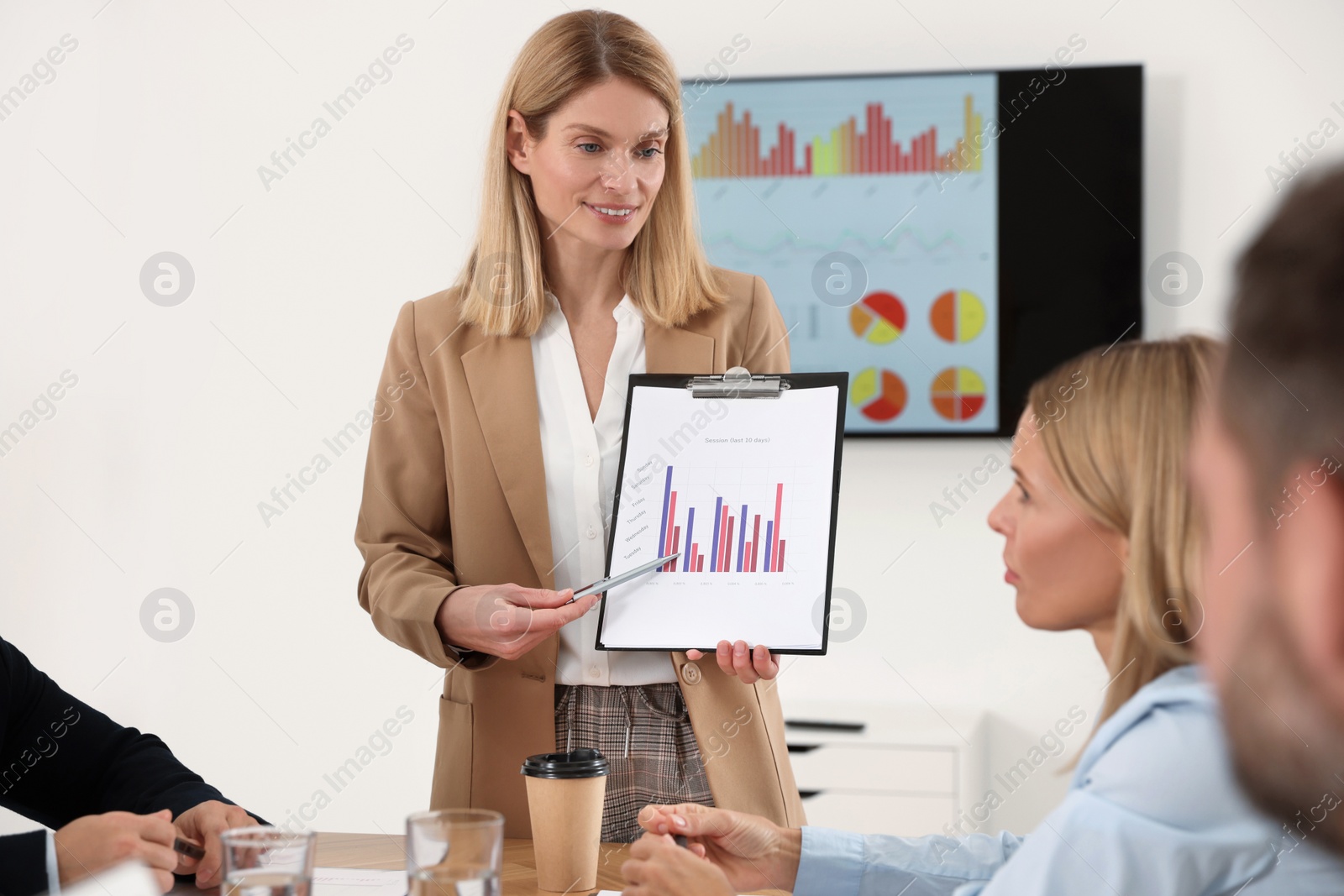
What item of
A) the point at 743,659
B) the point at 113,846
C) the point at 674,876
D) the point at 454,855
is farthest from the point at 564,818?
the point at 113,846

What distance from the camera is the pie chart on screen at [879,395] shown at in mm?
3215

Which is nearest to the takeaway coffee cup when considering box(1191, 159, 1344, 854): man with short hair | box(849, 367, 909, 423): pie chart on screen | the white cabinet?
box(1191, 159, 1344, 854): man with short hair

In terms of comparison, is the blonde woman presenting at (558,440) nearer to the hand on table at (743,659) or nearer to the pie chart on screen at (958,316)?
the hand on table at (743,659)

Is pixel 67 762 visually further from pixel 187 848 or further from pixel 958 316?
pixel 958 316

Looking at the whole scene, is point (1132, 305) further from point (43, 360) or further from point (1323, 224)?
point (43, 360)

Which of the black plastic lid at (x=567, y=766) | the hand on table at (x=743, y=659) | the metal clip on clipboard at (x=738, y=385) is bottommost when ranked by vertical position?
the black plastic lid at (x=567, y=766)

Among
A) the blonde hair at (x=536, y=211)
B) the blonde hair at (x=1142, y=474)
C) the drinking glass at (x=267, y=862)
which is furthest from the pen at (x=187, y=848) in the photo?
the blonde hair at (x=1142, y=474)

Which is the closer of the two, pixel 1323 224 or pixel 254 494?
pixel 1323 224

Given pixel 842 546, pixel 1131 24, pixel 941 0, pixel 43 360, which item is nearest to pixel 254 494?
pixel 43 360

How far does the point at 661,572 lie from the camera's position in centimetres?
166

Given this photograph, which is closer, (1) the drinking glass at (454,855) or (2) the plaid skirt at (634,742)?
(1) the drinking glass at (454,855)

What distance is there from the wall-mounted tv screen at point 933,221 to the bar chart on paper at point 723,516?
62.0 inches

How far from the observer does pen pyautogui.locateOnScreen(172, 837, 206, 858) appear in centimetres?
134

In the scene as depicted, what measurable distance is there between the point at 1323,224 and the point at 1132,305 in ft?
9.29
